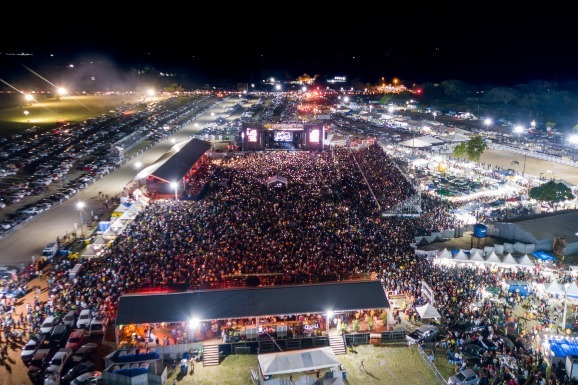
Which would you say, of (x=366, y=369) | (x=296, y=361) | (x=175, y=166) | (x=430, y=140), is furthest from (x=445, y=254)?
(x=430, y=140)

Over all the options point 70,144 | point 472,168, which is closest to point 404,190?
point 472,168

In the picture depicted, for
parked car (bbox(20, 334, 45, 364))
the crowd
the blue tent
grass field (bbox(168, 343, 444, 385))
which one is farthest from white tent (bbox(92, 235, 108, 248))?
the blue tent

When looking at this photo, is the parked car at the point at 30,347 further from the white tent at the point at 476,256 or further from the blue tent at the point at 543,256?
the blue tent at the point at 543,256

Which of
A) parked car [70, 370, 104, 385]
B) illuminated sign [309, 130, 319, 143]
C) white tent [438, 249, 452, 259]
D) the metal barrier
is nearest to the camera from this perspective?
parked car [70, 370, 104, 385]

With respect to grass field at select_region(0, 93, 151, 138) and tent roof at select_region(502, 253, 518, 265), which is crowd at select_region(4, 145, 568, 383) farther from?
grass field at select_region(0, 93, 151, 138)

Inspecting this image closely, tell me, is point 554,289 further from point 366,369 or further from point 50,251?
point 50,251

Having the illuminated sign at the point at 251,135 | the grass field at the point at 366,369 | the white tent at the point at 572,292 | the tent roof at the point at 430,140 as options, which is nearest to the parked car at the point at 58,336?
the grass field at the point at 366,369

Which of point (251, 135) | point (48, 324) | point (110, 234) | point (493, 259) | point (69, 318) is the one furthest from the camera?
point (251, 135)
